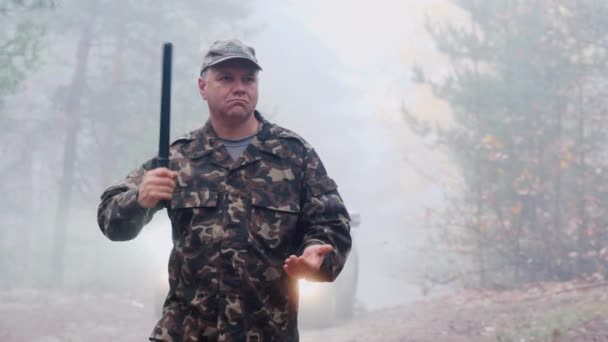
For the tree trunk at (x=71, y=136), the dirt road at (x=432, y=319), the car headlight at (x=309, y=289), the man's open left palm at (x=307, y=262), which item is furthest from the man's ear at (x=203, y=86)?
the tree trunk at (x=71, y=136)

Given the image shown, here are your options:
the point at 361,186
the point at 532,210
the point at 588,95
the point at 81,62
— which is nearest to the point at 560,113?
the point at 588,95

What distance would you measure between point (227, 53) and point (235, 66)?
6 cm

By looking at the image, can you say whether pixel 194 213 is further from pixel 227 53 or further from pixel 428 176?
pixel 428 176

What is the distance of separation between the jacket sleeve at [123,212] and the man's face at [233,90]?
0.36m

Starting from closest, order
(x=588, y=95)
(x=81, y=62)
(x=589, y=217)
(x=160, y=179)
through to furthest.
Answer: (x=160, y=179)
(x=589, y=217)
(x=588, y=95)
(x=81, y=62)

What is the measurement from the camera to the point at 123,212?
121 inches

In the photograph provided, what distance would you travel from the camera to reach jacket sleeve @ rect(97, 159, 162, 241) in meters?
3.07

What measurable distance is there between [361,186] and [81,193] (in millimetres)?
35841

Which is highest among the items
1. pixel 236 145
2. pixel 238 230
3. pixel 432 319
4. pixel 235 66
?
pixel 235 66

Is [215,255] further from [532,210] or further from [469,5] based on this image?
[469,5]

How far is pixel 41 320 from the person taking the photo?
12875 mm

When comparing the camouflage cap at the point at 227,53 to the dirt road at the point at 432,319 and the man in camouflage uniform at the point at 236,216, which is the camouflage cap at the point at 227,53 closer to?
the man in camouflage uniform at the point at 236,216

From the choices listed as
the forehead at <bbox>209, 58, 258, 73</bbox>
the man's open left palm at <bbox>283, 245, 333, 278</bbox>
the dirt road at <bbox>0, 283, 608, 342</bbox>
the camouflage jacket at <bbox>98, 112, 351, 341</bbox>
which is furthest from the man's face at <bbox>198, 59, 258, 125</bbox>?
the dirt road at <bbox>0, 283, 608, 342</bbox>

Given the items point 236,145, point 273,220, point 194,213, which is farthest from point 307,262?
point 236,145
